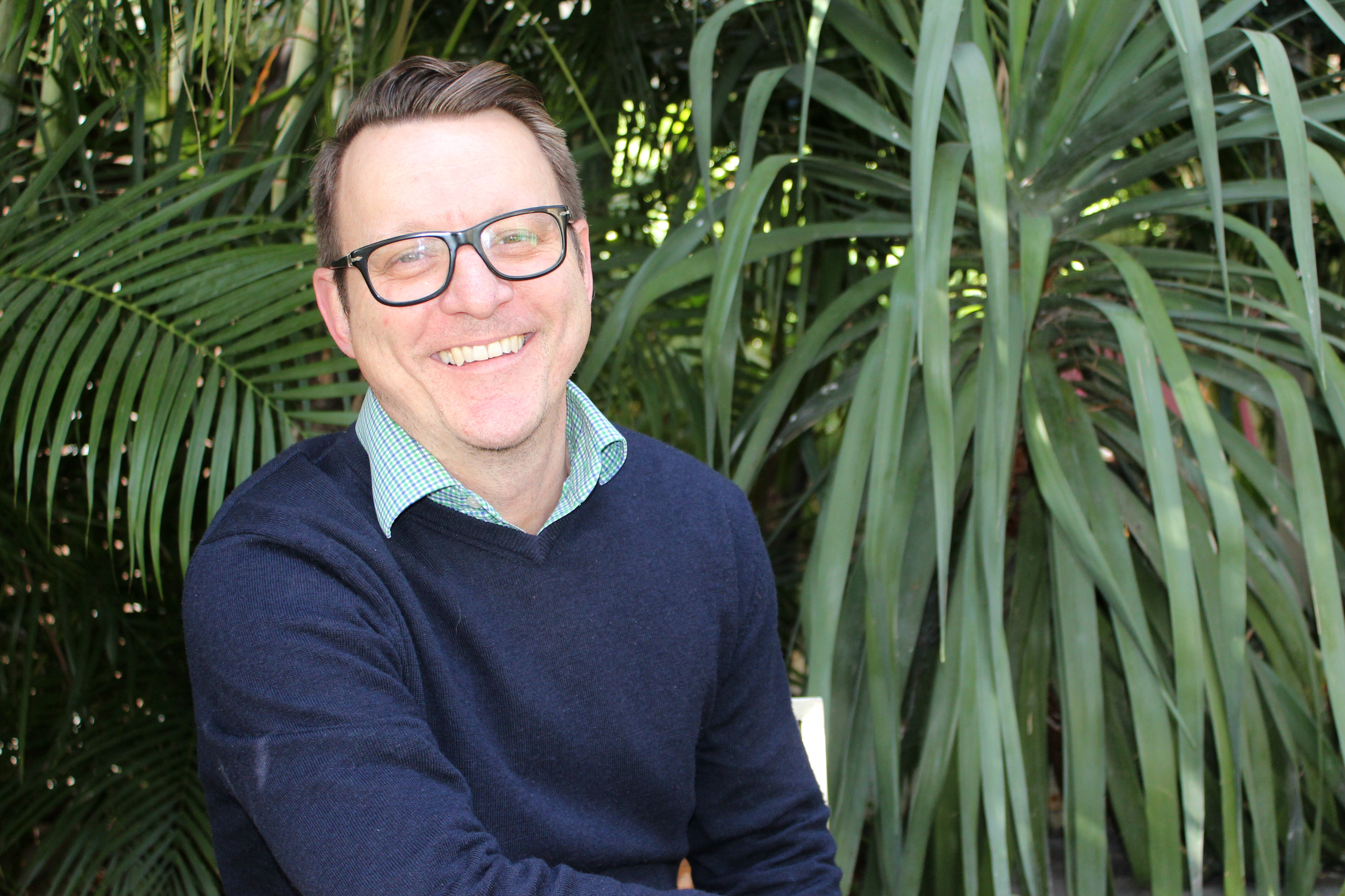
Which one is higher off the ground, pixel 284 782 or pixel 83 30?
pixel 83 30

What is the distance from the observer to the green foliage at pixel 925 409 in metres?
1.00

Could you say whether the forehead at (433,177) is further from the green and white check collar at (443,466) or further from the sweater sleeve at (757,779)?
the sweater sleeve at (757,779)

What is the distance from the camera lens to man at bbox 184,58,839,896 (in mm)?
699

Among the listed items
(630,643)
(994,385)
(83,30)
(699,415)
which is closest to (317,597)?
(630,643)

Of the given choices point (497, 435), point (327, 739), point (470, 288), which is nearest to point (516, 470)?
point (497, 435)

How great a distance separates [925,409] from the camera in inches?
46.7

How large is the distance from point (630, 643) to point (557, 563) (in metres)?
0.09

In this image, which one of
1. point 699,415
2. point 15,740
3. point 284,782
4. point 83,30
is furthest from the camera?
point 699,415

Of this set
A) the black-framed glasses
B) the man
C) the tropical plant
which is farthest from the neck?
the tropical plant

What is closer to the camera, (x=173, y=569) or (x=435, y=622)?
(x=435, y=622)

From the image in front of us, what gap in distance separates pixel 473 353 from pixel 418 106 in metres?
0.19

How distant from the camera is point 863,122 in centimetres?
120

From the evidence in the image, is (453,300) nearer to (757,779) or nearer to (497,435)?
(497,435)

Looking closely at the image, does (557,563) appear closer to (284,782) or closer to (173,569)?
(284,782)
